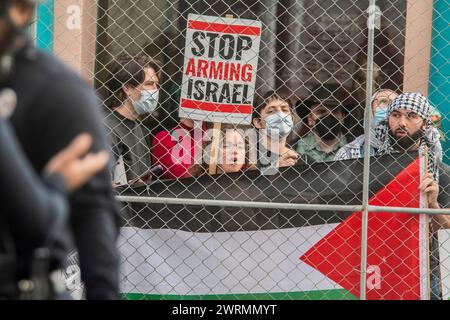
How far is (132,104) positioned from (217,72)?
0.60 metres

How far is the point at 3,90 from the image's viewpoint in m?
2.71

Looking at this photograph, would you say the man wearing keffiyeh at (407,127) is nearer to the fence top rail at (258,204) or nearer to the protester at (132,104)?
the fence top rail at (258,204)

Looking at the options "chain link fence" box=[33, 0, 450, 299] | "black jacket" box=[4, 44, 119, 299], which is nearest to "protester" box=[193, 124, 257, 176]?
"chain link fence" box=[33, 0, 450, 299]

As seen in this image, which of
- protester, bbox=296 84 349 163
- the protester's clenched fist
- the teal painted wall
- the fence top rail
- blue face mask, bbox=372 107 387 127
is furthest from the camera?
blue face mask, bbox=372 107 387 127

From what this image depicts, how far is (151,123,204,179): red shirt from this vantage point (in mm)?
6609

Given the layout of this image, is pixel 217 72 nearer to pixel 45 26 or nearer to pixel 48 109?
pixel 45 26

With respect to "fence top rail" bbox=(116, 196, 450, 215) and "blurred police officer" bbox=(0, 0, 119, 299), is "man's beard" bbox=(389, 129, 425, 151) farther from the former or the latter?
"blurred police officer" bbox=(0, 0, 119, 299)

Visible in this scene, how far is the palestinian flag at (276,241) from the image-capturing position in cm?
638

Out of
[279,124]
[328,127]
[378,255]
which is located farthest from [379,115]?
[378,255]

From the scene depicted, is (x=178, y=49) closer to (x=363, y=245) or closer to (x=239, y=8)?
(x=239, y=8)

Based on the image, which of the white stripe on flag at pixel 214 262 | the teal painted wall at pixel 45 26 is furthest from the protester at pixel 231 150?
the teal painted wall at pixel 45 26

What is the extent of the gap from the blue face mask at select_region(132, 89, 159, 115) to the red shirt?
0.23m

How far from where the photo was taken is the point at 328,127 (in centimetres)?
679

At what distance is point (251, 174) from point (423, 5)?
73.3 inches
